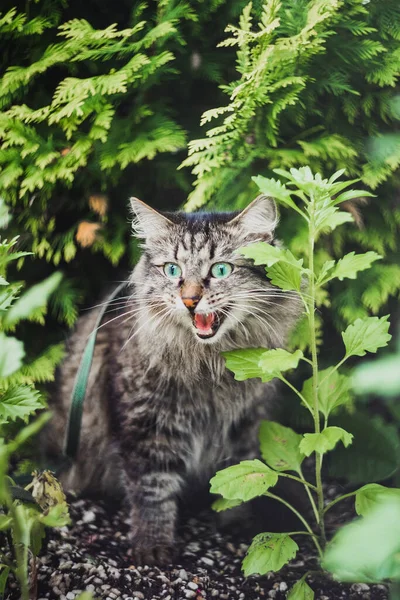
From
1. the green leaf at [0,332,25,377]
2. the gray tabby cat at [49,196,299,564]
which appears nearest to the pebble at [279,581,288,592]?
the gray tabby cat at [49,196,299,564]

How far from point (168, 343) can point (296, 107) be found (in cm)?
100

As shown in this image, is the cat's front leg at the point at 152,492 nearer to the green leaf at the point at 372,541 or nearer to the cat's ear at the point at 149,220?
the cat's ear at the point at 149,220

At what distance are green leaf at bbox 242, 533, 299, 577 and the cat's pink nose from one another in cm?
73

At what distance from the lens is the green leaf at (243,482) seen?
5.10 feet

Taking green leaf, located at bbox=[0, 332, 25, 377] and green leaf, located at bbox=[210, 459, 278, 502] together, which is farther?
green leaf, located at bbox=[210, 459, 278, 502]

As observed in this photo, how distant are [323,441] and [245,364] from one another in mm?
300

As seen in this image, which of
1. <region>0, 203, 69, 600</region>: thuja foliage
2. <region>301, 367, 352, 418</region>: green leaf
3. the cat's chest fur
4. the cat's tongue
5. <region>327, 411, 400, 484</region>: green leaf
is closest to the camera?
<region>0, 203, 69, 600</region>: thuja foliage

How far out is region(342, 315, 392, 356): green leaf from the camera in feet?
5.17

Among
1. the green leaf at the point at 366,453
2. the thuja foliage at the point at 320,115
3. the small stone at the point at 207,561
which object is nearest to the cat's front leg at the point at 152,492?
the small stone at the point at 207,561

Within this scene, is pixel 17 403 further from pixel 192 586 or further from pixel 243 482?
pixel 192 586

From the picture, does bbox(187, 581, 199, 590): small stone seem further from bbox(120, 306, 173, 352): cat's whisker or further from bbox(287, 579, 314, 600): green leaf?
bbox(120, 306, 173, 352): cat's whisker

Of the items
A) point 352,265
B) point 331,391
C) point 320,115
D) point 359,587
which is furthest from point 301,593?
point 320,115

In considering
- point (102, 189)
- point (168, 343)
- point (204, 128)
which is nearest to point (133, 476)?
point (168, 343)

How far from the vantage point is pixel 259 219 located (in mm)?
1895
